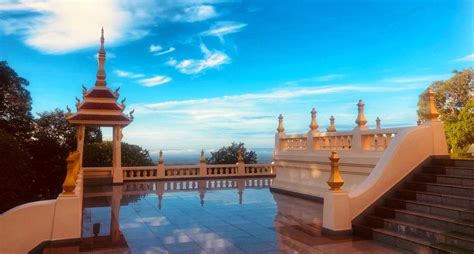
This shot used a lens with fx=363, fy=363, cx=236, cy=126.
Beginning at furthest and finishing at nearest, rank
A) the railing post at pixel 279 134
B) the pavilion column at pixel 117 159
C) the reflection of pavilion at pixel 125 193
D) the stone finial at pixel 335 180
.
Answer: the pavilion column at pixel 117 159 → the railing post at pixel 279 134 → the stone finial at pixel 335 180 → the reflection of pavilion at pixel 125 193

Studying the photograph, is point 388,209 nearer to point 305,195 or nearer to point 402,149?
point 402,149

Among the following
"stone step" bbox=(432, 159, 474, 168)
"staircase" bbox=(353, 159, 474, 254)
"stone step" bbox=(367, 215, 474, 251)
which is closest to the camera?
"stone step" bbox=(367, 215, 474, 251)

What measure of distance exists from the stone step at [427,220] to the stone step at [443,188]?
819 mm

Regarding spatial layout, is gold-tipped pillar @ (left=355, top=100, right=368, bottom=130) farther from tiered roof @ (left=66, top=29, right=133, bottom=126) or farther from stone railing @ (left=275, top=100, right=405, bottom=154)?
tiered roof @ (left=66, top=29, right=133, bottom=126)

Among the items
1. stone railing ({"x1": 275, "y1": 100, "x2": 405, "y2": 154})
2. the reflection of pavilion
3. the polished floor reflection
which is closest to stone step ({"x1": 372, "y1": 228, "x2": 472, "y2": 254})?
the polished floor reflection

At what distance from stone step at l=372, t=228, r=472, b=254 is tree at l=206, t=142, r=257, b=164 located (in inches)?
748

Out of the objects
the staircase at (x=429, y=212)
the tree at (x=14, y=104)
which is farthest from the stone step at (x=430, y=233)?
the tree at (x=14, y=104)

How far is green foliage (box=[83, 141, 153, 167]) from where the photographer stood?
76.5 feet

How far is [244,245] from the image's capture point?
6.69 m

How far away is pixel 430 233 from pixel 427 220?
0.51m

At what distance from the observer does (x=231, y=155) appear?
86.5 ft

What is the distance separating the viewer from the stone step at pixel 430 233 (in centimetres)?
568

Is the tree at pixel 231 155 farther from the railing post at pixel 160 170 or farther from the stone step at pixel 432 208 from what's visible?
the stone step at pixel 432 208

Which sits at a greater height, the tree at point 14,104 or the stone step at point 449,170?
the tree at point 14,104
